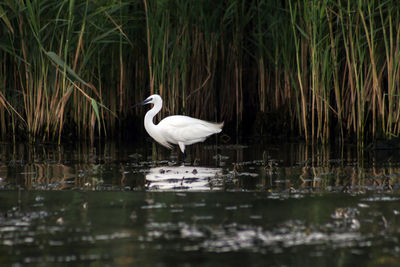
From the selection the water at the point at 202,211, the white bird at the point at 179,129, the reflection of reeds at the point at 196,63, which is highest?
the reflection of reeds at the point at 196,63

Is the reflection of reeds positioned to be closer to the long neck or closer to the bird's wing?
the long neck

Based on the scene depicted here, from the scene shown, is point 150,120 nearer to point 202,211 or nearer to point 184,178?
point 184,178

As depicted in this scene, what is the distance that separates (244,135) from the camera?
1137cm

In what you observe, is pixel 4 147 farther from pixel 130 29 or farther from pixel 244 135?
pixel 244 135

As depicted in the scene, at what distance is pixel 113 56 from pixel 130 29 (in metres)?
0.45

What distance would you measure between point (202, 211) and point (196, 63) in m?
6.11

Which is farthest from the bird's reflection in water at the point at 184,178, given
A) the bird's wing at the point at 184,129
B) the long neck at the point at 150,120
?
the long neck at the point at 150,120

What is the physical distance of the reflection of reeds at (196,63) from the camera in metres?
8.72

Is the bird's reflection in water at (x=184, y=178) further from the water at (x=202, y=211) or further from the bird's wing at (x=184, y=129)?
the bird's wing at (x=184, y=129)

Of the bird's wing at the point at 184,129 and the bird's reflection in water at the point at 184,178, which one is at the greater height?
the bird's wing at the point at 184,129

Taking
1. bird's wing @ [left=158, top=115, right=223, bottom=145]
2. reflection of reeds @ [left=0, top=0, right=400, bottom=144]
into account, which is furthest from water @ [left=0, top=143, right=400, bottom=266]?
reflection of reeds @ [left=0, top=0, right=400, bottom=144]

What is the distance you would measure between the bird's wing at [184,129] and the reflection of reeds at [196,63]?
758 mm

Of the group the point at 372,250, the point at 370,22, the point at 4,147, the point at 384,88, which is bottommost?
the point at 372,250

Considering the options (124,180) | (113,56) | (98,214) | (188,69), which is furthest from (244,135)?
(98,214)
